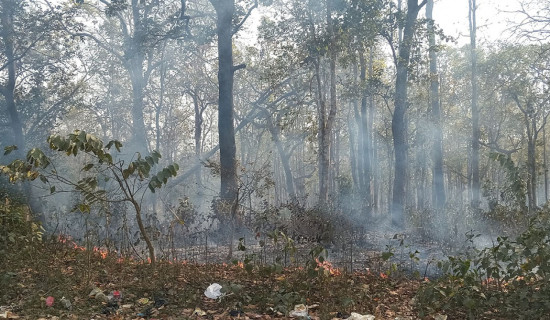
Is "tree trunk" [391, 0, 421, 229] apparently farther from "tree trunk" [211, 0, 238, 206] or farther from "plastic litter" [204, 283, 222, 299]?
"plastic litter" [204, 283, 222, 299]

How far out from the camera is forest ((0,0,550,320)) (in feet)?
13.0

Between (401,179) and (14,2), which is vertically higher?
(14,2)

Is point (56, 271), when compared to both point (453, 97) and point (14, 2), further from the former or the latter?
point (453, 97)

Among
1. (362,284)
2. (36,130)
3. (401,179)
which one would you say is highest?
(36,130)

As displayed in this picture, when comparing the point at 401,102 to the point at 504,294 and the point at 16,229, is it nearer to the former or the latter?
the point at 504,294

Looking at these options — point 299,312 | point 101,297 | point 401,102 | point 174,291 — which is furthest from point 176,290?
point 401,102

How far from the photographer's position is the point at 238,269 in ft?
17.1

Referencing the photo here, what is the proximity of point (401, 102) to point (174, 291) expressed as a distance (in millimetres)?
12885

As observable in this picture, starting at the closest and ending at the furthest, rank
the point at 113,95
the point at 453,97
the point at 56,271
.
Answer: the point at 56,271, the point at 113,95, the point at 453,97

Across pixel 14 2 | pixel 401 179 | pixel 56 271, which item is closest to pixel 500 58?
pixel 401 179

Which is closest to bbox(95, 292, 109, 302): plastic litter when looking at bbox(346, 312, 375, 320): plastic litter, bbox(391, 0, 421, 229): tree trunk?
bbox(346, 312, 375, 320): plastic litter

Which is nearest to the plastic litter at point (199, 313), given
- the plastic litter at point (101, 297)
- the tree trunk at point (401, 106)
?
the plastic litter at point (101, 297)

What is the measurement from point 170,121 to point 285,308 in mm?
30569

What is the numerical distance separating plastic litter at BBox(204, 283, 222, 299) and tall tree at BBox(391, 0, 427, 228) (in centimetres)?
1190
